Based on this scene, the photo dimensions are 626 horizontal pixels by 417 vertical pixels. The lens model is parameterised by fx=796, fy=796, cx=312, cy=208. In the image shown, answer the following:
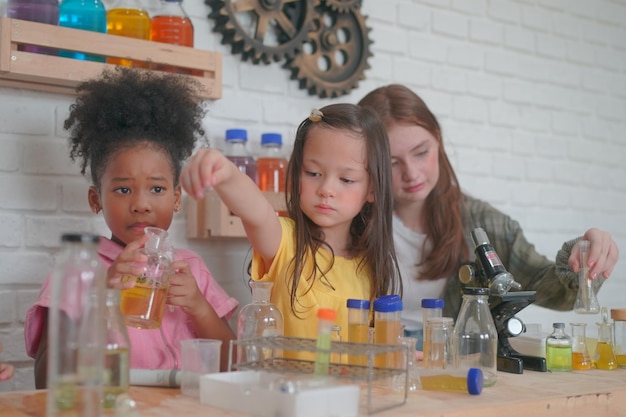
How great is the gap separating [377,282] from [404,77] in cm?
116

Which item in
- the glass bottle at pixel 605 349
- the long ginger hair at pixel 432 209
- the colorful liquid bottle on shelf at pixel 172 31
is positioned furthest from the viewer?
the long ginger hair at pixel 432 209

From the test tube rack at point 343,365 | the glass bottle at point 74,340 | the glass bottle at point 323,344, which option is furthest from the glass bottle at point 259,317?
the glass bottle at point 74,340

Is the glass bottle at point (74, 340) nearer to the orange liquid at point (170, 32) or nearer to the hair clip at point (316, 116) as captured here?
the hair clip at point (316, 116)

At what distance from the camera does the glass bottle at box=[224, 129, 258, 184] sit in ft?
7.34

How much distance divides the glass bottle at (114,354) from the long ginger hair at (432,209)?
47.7 inches

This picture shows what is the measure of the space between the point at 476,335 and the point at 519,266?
2.85 ft

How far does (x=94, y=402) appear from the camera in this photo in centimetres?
102

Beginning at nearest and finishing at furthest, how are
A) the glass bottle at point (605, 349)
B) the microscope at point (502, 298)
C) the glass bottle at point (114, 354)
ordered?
the glass bottle at point (114, 354) < the microscope at point (502, 298) < the glass bottle at point (605, 349)

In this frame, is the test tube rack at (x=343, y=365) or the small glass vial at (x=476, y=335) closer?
the test tube rack at (x=343, y=365)

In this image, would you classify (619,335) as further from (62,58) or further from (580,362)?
(62,58)

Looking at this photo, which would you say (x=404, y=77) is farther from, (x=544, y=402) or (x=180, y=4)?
(x=544, y=402)

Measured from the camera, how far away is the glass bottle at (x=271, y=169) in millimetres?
2309

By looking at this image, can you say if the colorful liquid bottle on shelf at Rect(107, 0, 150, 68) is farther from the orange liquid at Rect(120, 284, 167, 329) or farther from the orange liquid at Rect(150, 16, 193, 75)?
the orange liquid at Rect(120, 284, 167, 329)

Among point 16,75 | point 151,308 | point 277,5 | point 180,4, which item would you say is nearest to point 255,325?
point 151,308
